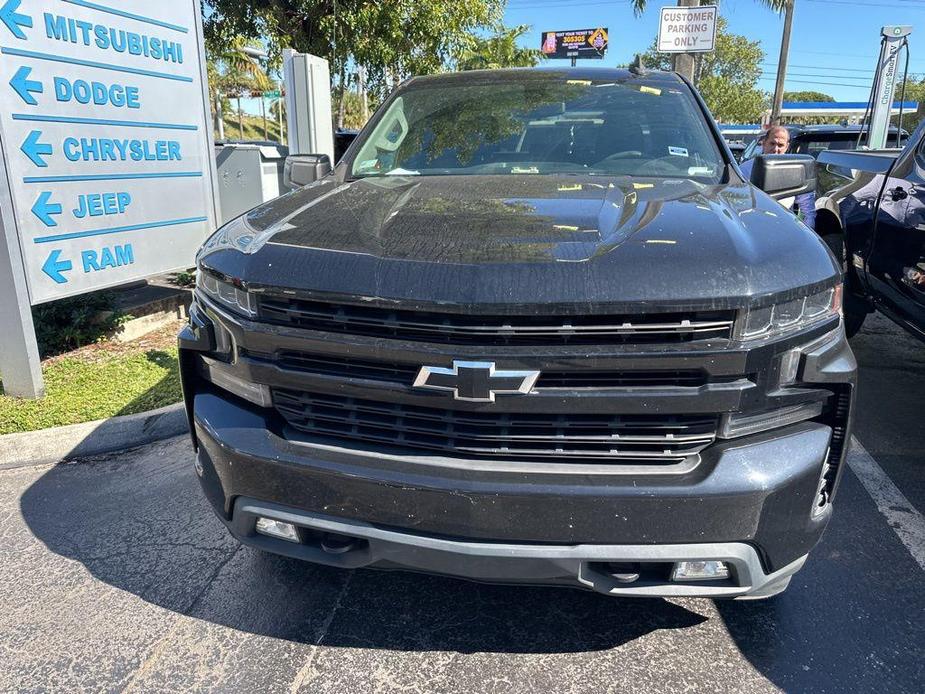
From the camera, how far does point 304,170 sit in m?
3.47

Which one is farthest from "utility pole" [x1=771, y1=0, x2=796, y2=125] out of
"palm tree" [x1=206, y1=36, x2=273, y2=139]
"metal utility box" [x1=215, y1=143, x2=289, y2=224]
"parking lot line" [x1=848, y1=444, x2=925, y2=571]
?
"parking lot line" [x1=848, y1=444, x2=925, y2=571]

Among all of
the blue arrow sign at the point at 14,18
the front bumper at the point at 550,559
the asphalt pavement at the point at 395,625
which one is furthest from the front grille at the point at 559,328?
the blue arrow sign at the point at 14,18

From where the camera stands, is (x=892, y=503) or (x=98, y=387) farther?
(x=98, y=387)

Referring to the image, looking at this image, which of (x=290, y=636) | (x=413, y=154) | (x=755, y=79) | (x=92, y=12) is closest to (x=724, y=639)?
(x=290, y=636)

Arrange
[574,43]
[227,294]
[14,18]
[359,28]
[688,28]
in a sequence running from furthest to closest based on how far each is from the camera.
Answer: [574,43] → [359,28] → [688,28] → [14,18] → [227,294]

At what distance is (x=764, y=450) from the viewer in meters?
1.81

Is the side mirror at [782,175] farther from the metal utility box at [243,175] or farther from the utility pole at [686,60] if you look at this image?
the utility pole at [686,60]

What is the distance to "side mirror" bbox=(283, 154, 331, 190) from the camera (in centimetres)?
346

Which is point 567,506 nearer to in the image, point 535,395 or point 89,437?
point 535,395

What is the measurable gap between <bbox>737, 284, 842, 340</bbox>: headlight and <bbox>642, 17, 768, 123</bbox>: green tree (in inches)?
2211

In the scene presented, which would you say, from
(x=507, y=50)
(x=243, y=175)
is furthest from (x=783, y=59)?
(x=243, y=175)

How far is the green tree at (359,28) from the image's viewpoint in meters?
9.16

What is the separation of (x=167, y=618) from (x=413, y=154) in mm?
2174

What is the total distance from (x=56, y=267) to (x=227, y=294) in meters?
2.99
